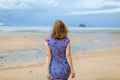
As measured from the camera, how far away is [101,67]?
45.1 ft

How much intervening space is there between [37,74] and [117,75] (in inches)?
114

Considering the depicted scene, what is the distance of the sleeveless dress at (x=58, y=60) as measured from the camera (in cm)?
566

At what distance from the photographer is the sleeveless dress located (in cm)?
566

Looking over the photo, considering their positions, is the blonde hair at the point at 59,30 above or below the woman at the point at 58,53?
above

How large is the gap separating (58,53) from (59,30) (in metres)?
0.40

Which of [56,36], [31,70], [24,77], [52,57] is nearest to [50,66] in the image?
[52,57]

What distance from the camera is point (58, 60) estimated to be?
5746 mm

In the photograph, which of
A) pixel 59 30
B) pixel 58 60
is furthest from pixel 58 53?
pixel 59 30

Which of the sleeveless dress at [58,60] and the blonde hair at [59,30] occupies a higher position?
the blonde hair at [59,30]

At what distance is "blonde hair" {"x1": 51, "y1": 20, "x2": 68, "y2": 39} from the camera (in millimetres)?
5605

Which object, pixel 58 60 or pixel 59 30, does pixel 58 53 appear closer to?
pixel 58 60

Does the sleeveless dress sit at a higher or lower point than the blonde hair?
lower

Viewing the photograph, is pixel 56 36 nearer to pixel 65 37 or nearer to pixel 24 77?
pixel 65 37

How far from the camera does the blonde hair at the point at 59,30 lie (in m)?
5.61
